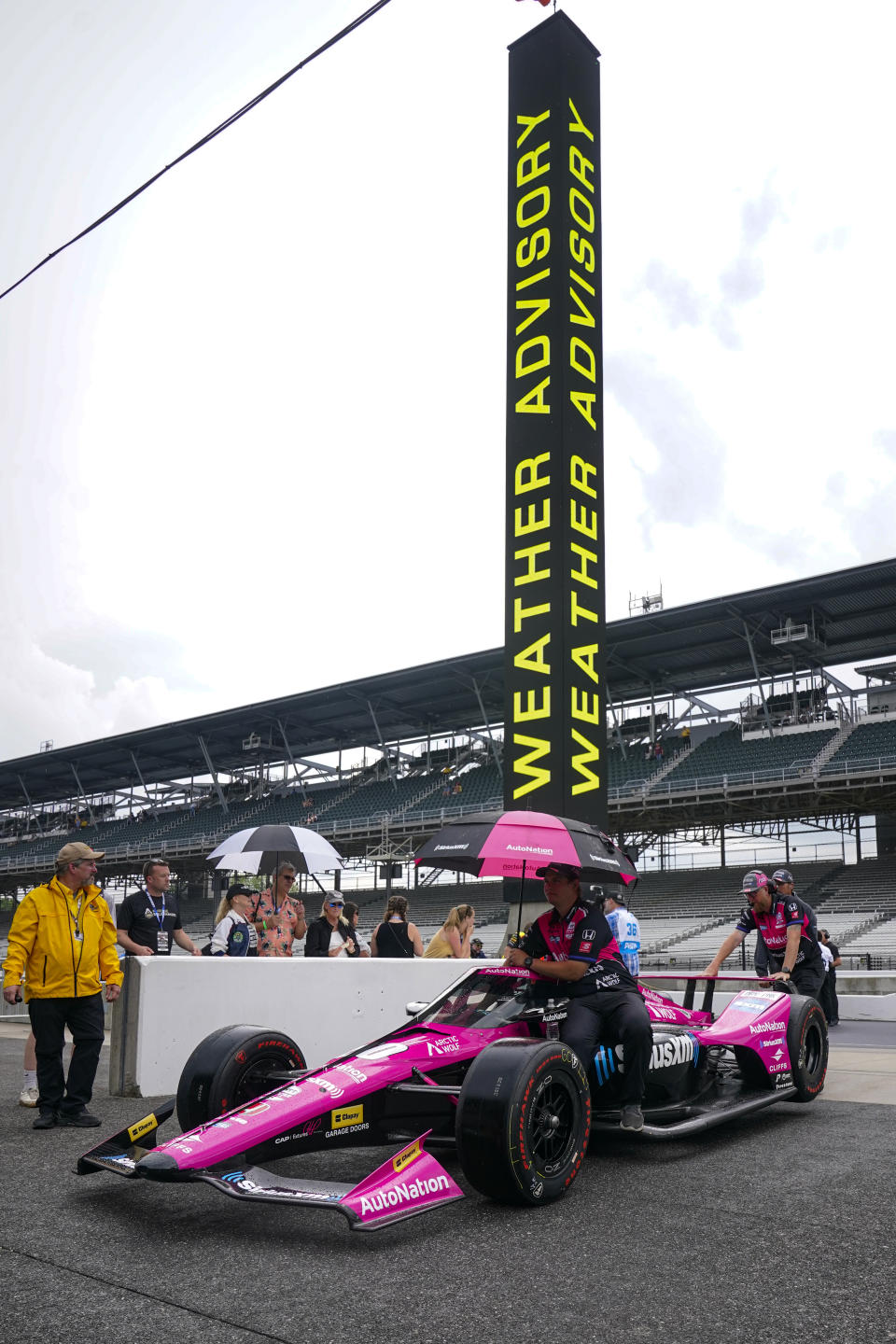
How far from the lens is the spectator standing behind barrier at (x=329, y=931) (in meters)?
9.93

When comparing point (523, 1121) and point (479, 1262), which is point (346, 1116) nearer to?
point (523, 1121)

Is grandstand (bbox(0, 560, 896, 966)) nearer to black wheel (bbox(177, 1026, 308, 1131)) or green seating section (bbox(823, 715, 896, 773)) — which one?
green seating section (bbox(823, 715, 896, 773))

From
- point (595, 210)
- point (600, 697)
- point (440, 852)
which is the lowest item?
point (440, 852)

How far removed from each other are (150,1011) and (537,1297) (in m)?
5.05

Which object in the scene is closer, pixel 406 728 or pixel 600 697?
pixel 600 697

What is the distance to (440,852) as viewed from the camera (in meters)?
5.91

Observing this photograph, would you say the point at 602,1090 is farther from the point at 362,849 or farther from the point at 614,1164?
the point at 362,849

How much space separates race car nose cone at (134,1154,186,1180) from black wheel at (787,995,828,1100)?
13.1ft

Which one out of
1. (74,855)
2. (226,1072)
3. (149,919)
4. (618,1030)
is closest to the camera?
(226,1072)

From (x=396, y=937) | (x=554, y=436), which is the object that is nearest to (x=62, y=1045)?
(x=396, y=937)

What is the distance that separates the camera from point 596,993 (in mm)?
5500

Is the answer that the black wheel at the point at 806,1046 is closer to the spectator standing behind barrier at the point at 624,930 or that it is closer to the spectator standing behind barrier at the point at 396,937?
the spectator standing behind barrier at the point at 624,930

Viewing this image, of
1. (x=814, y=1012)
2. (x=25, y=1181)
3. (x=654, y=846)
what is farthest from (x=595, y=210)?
(x=654, y=846)

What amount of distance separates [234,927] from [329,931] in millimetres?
1218
